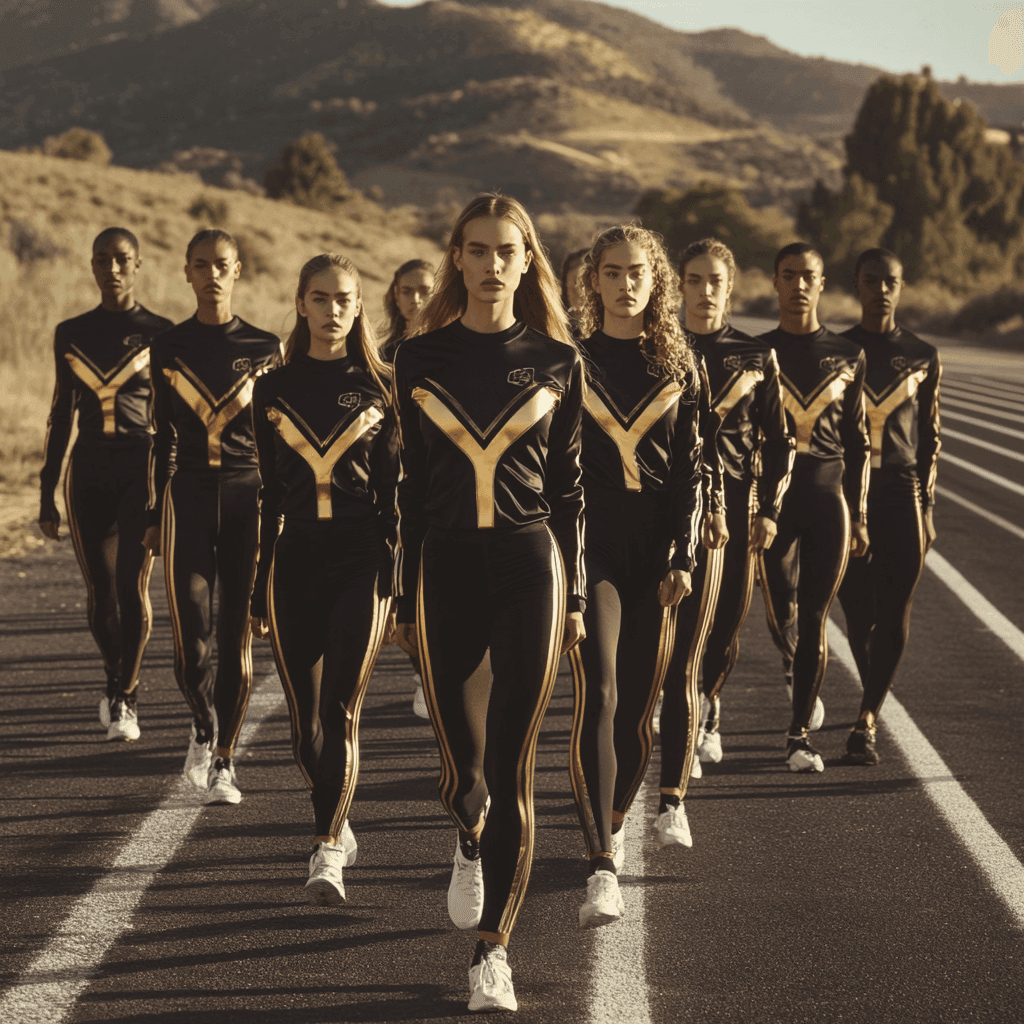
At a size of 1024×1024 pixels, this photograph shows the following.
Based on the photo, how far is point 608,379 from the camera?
203 inches

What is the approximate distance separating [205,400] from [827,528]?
9.92 ft

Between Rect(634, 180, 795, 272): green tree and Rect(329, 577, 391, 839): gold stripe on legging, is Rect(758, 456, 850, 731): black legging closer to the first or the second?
Rect(329, 577, 391, 839): gold stripe on legging

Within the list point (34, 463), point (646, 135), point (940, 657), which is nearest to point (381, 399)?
point (940, 657)

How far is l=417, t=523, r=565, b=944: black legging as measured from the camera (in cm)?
425

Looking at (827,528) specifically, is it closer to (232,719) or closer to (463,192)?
(232,719)

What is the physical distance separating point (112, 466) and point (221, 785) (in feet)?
6.21

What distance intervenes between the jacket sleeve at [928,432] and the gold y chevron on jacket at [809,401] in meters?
0.63

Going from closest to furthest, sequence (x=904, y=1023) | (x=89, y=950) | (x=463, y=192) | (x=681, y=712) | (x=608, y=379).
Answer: (x=904, y=1023) → (x=89, y=950) → (x=608, y=379) → (x=681, y=712) → (x=463, y=192)

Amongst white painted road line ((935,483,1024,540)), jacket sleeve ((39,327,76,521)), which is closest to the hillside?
white painted road line ((935,483,1024,540))

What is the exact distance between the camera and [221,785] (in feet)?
20.0

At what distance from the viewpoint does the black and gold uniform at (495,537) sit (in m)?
4.24

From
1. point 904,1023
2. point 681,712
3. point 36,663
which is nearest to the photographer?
point 904,1023

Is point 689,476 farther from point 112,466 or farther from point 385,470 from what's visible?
point 112,466

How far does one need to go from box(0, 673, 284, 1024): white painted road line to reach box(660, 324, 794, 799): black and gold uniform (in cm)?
211
